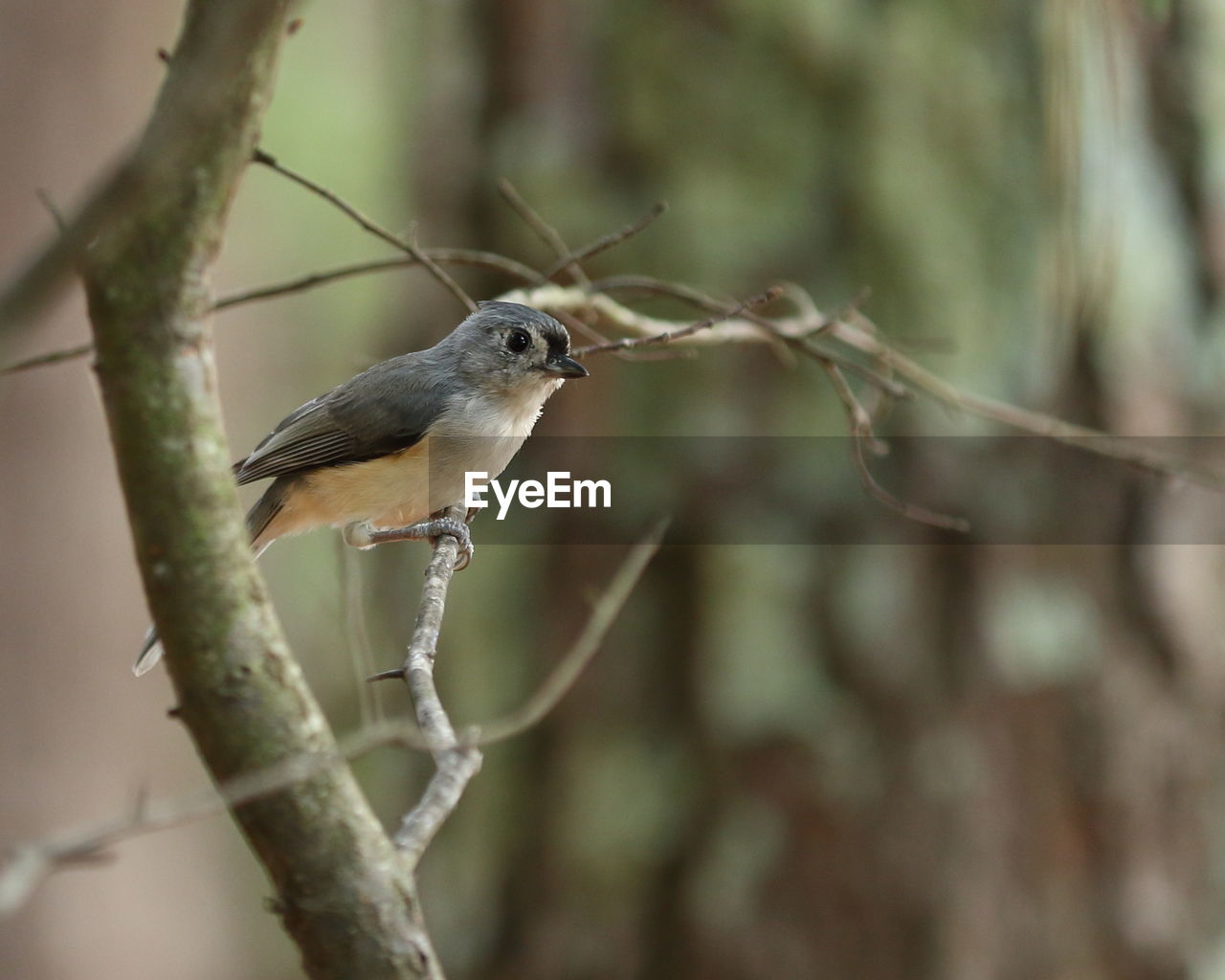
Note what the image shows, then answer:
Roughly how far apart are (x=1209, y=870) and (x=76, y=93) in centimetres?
660

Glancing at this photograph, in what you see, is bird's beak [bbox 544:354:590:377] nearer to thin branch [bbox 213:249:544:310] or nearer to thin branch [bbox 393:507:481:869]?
thin branch [bbox 213:249:544:310]

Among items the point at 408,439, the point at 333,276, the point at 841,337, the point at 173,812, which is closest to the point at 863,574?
the point at 841,337

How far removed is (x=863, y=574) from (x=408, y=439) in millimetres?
2056

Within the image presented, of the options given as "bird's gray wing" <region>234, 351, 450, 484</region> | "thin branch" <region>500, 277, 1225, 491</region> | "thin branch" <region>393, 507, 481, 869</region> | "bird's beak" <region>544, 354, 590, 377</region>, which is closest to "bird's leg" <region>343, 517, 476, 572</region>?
"bird's gray wing" <region>234, 351, 450, 484</region>

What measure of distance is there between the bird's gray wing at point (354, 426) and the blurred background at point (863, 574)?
120 centimetres

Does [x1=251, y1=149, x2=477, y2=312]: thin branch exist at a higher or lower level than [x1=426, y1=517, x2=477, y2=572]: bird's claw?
higher

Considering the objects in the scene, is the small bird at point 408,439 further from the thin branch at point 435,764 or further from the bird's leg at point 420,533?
the thin branch at point 435,764

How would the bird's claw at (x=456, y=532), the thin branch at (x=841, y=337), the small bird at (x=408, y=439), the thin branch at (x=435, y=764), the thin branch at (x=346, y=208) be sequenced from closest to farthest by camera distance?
the thin branch at (x=435, y=764) < the thin branch at (x=346, y=208) < the thin branch at (x=841, y=337) < the bird's claw at (x=456, y=532) < the small bird at (x=408, y=439)

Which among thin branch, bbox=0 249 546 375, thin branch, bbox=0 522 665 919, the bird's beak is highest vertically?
the bird's beak

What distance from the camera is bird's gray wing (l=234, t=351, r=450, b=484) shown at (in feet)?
10.2

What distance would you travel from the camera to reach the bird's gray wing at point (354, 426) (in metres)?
3.11

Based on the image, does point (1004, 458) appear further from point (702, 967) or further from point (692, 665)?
point (702, 967)

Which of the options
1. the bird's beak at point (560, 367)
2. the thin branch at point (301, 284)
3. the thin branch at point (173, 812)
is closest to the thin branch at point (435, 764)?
the thin branch at point (173, 812)

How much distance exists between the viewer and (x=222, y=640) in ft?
5.07
